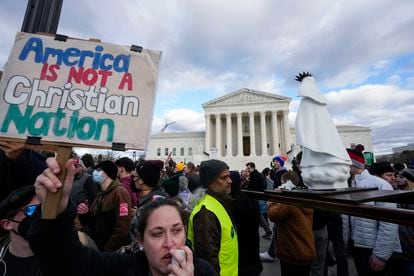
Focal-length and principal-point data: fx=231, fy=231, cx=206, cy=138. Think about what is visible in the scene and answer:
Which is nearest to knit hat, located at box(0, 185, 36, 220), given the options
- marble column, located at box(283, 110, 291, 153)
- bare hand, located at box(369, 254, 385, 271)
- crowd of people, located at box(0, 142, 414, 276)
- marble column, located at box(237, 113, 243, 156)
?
crowd of people, located at box(0, 142, 414, 276)

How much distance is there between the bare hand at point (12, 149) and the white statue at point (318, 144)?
9.33ft

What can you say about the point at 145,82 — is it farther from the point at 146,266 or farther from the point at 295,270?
the point at 295,270

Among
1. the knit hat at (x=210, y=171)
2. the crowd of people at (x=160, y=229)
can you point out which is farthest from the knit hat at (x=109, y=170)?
the knit hat at (x=210, y=171)

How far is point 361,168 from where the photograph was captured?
4008mm

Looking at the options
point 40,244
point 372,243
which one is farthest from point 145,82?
point 372,243

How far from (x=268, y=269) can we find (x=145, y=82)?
5.25 metres

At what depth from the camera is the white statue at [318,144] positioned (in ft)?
7.94

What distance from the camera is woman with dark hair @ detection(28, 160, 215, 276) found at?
119cm

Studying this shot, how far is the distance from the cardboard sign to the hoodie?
7.69 ft

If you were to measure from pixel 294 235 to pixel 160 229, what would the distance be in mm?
2411

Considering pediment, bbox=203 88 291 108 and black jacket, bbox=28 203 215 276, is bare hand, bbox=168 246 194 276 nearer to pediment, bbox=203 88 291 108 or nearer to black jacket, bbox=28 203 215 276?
black jacket, bbox=28 203 215 276

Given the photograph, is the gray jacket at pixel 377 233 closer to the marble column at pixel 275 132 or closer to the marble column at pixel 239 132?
the marble column at pixel 239 132

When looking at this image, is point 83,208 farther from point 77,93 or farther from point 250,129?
point 250,129

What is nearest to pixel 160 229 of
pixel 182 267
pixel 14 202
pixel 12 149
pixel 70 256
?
pixel 182 267
